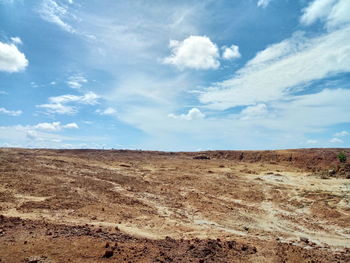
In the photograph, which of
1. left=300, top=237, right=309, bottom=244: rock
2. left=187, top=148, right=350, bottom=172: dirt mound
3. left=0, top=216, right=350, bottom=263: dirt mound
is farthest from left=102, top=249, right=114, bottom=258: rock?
left=187, top=148, right=350, bottom=172: dirt mound

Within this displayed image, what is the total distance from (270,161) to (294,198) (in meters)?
40.3

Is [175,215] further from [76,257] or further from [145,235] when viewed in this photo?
[76,257]

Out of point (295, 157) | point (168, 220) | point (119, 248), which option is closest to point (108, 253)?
point (119, 248)

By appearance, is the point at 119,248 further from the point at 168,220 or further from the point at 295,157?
the point at 295,157

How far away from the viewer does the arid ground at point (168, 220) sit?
9.20m

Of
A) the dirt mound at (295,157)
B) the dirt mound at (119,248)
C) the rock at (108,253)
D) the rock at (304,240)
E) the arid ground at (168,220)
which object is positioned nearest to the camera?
the dirt mound at (119,248)

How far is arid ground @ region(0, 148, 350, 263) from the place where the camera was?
9.20 m

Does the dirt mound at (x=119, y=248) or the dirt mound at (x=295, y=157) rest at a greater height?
the dirt mound at (x=295, y=157)

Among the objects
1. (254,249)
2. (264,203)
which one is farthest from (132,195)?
(254,249)

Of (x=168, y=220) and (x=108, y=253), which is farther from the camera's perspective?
(x=168, y=220)

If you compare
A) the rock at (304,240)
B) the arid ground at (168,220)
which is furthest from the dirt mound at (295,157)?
the rock at (304,240)

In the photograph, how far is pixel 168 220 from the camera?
1502 cm

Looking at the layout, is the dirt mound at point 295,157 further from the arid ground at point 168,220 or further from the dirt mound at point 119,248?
the dirt mound at point 119,248

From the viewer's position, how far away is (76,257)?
8.23 meters
